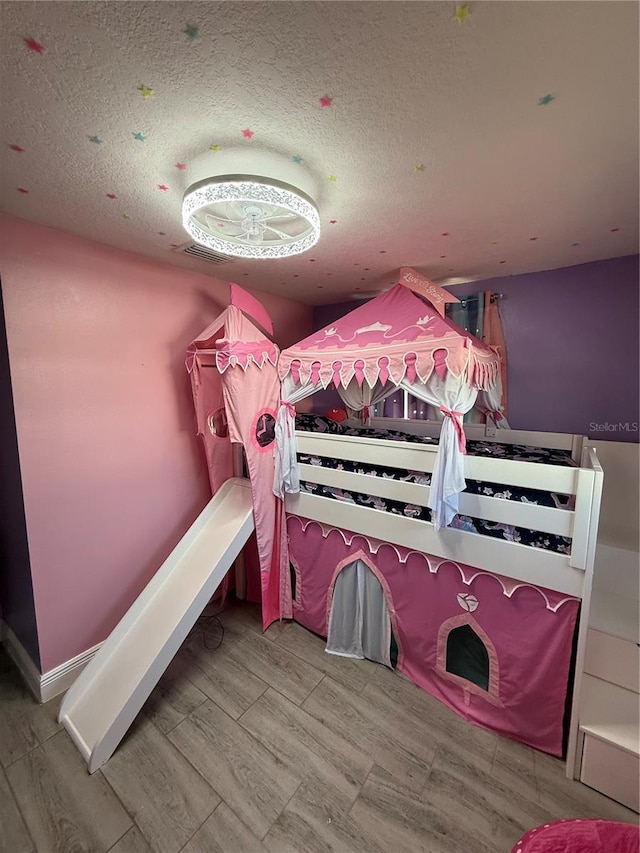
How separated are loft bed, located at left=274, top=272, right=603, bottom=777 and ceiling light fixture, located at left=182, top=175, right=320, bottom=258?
721 millimetres

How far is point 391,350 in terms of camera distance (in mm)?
1866

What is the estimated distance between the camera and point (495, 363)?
224cm

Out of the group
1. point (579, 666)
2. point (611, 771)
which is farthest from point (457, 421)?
point (611, 771)

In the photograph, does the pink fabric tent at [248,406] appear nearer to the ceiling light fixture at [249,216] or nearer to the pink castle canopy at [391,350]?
the pink castle canopy at [391,350]

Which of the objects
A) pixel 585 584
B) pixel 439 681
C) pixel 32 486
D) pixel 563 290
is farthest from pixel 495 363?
pixel 32 486

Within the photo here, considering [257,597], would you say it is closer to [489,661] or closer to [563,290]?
[489,661]

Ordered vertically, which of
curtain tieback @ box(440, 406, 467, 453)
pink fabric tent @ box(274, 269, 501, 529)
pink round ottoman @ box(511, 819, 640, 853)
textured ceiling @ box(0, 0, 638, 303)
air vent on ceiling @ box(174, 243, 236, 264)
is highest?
air vent on ceiling @ box(174, 243, 236, 264)

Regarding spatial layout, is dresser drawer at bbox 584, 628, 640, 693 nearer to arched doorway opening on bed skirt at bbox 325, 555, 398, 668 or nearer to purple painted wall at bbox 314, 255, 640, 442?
arched doorway opening on bed skirt at bbox 325, 555, 398, 668

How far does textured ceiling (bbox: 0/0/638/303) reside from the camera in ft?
2.48

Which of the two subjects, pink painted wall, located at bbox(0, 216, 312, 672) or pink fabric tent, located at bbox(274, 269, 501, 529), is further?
pink painted wall, located at bbox(0, 216, 312, 672)

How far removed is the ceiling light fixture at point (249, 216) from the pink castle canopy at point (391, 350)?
677mm

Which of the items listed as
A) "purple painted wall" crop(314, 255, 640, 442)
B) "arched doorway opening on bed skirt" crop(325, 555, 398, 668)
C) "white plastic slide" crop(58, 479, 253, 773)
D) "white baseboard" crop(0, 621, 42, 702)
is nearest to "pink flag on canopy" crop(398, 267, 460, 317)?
"purple painted wall" crop(314, 255, 640, 442)

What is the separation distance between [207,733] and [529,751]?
5.15 feet

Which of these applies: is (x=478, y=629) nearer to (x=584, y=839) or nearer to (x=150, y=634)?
(x=584, y=839)
